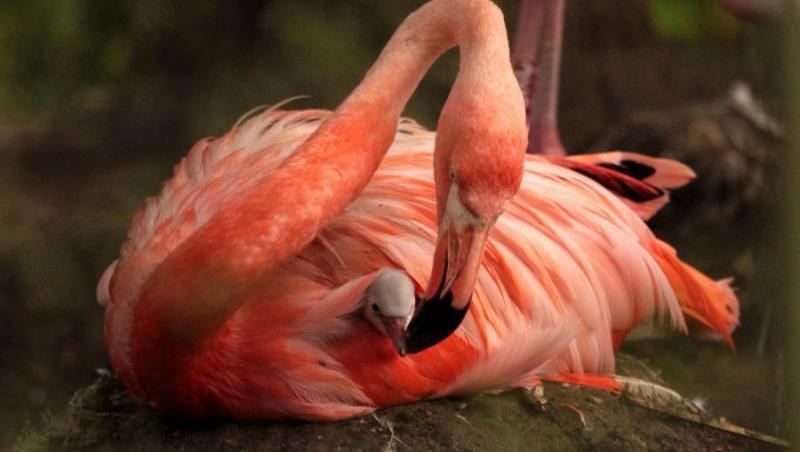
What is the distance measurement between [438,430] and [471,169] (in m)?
0.41

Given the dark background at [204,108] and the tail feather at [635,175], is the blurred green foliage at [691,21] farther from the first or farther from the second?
the tail feather at [635,175]

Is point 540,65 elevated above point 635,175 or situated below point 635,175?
above

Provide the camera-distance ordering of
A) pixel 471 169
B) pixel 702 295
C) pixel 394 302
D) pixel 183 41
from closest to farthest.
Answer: pixel 471 169
pixel 394 302
pixel 183 41
pixel 702 295

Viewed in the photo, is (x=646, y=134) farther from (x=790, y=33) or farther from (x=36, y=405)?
(x=790, y=33)

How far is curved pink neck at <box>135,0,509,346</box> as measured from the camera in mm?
1243

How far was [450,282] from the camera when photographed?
1.18 m

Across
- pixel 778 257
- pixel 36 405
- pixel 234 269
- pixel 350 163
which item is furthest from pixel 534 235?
pixel 778 257

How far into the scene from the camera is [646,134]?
1.86m

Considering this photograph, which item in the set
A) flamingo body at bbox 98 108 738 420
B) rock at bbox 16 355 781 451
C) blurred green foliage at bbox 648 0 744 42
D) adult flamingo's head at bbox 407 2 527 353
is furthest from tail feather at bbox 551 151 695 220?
adult flamingo's head at bbox 407 2 527 353

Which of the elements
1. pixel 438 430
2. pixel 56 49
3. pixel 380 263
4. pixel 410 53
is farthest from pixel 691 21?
pixel 56 49

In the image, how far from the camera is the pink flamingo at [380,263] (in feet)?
3.96

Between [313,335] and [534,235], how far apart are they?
410 mm

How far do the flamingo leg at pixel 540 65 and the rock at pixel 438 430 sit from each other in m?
0.49

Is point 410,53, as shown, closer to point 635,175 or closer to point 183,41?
point 183,41
